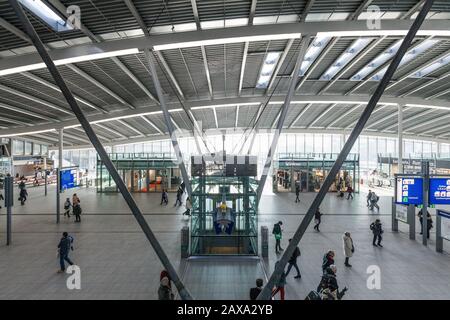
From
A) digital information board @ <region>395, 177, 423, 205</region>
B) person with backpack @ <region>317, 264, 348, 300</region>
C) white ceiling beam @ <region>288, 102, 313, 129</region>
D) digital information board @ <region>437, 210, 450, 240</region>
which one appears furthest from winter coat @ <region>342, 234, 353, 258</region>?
white ceiling beam @ <region>288, 102, 313, 129</region>

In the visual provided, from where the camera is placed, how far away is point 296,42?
55.0ft

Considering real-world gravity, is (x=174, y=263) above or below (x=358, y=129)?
below

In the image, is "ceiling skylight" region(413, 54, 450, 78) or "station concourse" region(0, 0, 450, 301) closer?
"station concourse" region(0, 0, 450, 301)

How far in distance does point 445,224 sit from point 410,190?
2.07 meters

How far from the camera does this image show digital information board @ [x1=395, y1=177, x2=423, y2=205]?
1296 centimetres

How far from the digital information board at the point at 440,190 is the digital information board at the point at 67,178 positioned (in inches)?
716

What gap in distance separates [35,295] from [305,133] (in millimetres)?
44854

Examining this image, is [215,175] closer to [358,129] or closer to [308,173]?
[358,129]

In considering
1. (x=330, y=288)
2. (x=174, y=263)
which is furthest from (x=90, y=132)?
(x=174, y=263)

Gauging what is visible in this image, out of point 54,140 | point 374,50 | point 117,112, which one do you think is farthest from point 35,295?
point 54,140

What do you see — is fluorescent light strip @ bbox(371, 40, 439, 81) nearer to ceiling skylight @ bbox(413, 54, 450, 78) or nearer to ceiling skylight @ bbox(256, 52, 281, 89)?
ceiling skylight @ bbox(413, 54, 450, 78)

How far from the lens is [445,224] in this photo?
11.3 meters

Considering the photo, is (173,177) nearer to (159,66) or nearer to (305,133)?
(159,66)

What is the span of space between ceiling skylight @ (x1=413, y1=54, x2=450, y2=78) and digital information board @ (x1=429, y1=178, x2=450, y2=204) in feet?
32.5
